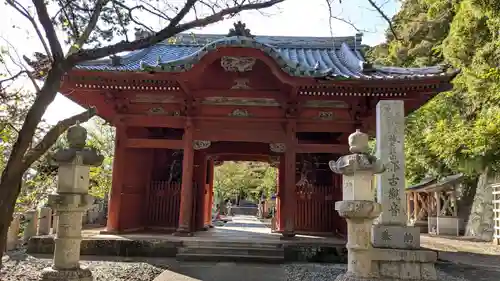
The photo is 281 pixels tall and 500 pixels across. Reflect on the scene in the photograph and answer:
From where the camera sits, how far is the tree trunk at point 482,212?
1802 centimetres

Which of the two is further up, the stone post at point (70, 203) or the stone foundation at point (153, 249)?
the stone post at point (70, 203)

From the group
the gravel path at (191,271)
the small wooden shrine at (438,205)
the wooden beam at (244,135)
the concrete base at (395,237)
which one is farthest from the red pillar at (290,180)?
the small wooden shrine at (438,205)

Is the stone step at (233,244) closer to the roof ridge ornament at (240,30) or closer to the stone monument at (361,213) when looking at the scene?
the stone monument at (361,213)

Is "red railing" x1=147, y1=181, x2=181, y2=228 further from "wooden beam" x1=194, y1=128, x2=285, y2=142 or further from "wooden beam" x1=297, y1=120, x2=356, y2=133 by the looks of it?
"wooden beam" x1=297, y1=120, x2=356, y2=133

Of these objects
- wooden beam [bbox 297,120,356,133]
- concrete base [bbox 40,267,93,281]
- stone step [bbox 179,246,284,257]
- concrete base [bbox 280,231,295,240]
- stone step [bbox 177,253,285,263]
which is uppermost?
wooden beam [bbox 297,120,356,133]

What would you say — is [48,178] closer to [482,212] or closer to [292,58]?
[292,58]

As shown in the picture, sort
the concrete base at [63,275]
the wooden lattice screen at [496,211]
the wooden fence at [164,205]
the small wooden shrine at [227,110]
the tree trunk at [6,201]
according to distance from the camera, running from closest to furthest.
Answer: the tree trunk at [6,201] < the concrete base at [63,275] < the small wooden shrine at [227,110] < the wooden fence at [164,205] < the wooden lattice screen at [496,211]

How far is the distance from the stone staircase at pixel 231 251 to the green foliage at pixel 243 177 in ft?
73.7

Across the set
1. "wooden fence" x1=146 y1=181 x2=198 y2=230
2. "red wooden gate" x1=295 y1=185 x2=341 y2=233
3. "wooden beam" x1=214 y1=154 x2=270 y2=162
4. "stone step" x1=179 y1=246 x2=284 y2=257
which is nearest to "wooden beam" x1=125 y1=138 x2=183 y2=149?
"wooden fence" x1=146 y1=181 x2=198 y2=230

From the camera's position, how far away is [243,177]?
3494 centimetres

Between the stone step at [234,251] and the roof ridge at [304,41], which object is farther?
the roof ridge at [304,41]

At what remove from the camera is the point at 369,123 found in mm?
10414

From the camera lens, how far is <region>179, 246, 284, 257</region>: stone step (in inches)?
349

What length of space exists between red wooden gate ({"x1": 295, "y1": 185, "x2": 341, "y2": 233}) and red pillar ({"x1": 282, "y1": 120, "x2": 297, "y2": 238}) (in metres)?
1.95
